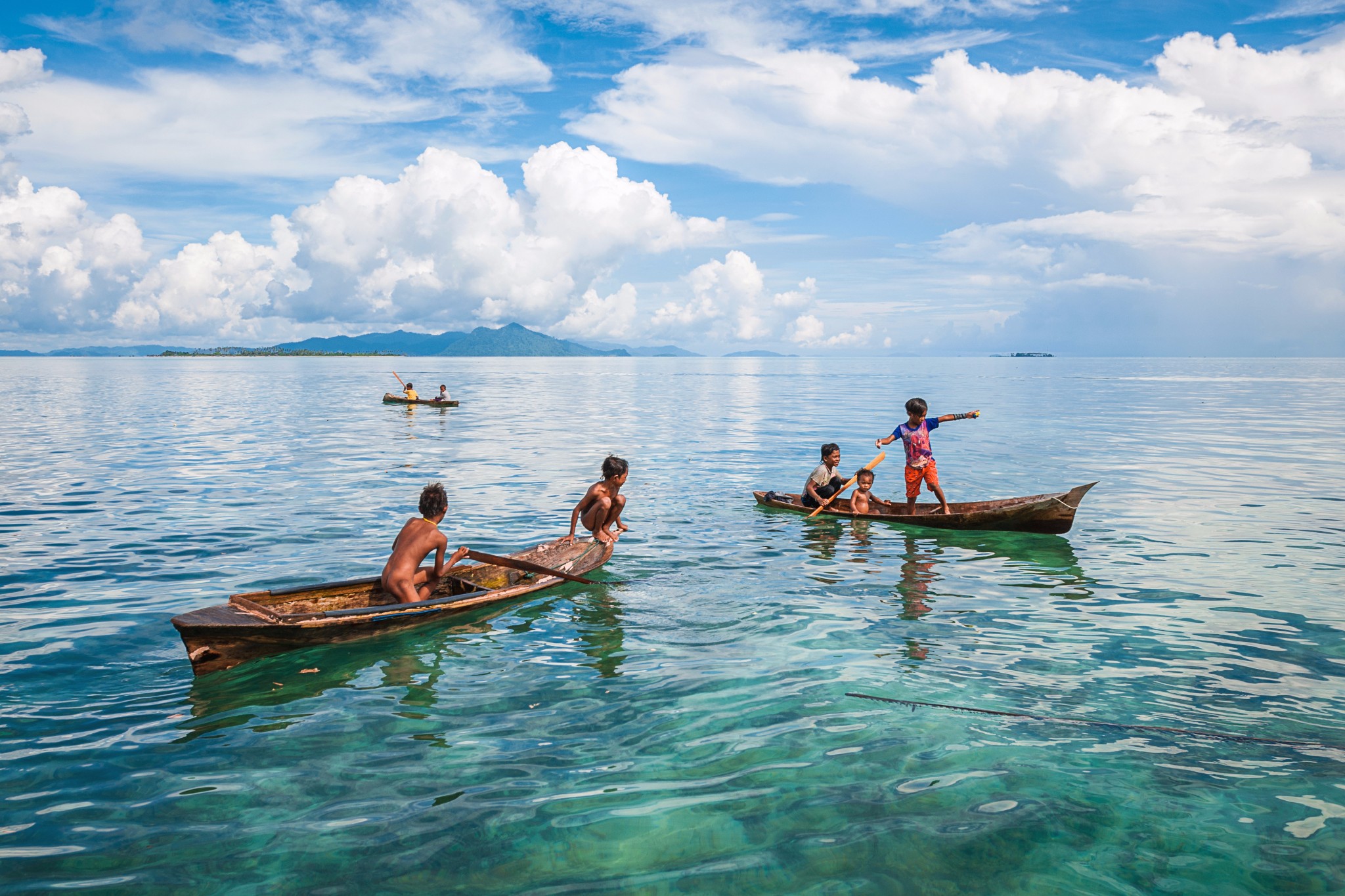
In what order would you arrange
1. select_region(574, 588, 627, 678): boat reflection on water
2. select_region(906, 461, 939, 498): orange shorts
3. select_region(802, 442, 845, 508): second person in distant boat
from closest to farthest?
select_region(574, 588, 627, 678): boat reflection on water < select_region(906, 461, 939, 498): orange shorts < select_region(802, 442, 845, 508): second person in distant boat

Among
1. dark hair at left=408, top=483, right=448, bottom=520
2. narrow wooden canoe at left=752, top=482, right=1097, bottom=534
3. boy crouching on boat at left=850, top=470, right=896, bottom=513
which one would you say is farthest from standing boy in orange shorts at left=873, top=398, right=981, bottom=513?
dark hair at left=408, top=483, right=448, bottom=520

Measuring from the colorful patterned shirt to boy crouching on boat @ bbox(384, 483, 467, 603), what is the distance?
10.5m

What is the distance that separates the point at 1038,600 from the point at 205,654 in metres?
11.5

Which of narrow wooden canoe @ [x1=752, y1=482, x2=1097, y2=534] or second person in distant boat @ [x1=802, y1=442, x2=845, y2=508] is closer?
narrow wooden canoe @ [x1=752, y1=482, x2=1097, y2=534]

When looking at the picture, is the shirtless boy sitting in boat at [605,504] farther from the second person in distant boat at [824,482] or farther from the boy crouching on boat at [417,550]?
the second person in distant boat at [824,482]

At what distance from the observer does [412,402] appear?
52875 mm

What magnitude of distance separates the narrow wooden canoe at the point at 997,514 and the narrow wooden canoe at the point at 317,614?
28.7 feet

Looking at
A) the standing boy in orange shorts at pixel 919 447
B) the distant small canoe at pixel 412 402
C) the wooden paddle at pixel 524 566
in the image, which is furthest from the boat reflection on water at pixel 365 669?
the distant small canoe at pixel 412 402

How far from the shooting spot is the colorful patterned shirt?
17.7m

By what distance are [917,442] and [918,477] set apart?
0.93 metres

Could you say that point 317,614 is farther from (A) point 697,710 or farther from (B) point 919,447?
(B) point 919,447

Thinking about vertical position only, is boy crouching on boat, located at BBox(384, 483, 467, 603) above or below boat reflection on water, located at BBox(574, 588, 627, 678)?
above

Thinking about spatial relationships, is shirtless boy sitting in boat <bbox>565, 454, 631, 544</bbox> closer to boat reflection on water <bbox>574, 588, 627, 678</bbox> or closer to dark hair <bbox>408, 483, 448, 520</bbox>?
boat reflection on water <bbox>574, 588, 627, 678</bbox>

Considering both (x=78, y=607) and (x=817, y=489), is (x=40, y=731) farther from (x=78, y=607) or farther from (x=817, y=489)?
(x=817, y=489)
